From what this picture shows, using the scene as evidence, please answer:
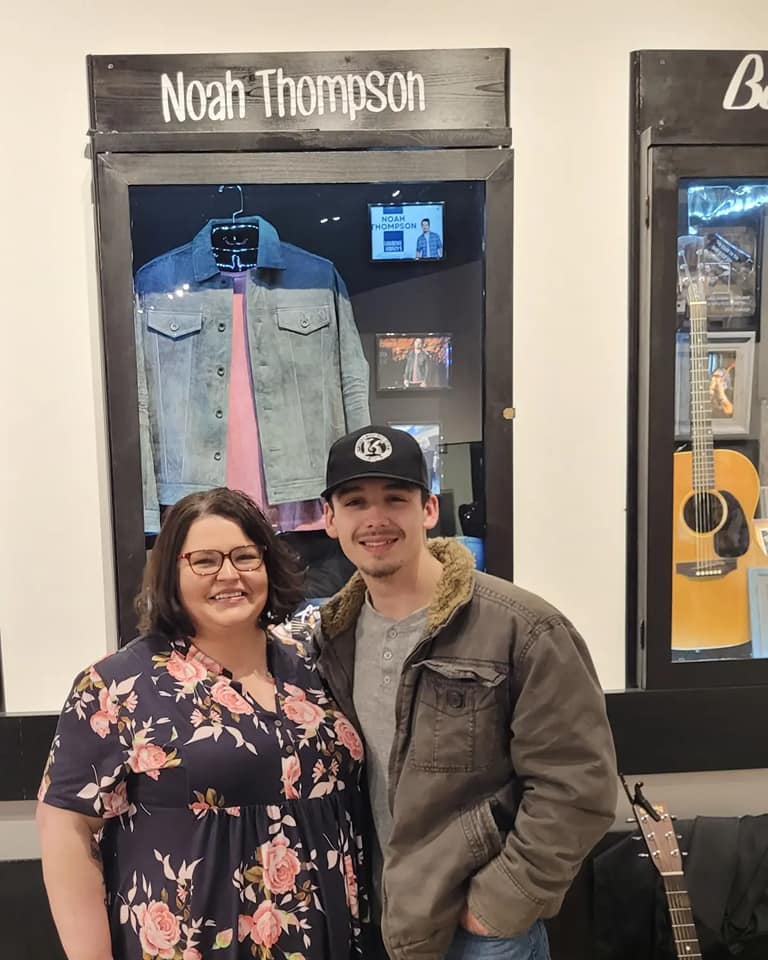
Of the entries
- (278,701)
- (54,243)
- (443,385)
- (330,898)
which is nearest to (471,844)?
(330,898)

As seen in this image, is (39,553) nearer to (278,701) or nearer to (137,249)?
(137,249)

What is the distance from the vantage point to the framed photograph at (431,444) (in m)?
2.08

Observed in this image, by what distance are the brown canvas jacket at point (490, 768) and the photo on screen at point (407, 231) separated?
1071mm

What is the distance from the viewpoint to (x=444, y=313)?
2055mm

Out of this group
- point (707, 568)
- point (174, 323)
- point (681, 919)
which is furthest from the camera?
point (707, 568)

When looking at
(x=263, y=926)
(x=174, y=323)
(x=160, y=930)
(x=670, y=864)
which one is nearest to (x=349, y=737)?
(x=263, y=926)

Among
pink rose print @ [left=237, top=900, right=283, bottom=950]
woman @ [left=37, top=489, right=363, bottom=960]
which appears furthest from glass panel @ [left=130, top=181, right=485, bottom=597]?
pink rose print @ [left=237, top=900, right=283, bottom=950]

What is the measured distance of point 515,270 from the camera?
1.99 m

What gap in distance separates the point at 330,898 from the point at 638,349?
148 cm

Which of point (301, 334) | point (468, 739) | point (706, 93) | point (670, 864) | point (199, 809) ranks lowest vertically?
point (670, 864)

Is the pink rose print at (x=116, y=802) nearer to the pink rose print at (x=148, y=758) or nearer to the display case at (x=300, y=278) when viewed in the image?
the pink rose print at (x=148, y=758)

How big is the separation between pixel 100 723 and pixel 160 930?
353 millimetres

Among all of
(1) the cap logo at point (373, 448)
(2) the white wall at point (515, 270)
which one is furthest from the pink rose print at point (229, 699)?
(2) the white wall at point (515, 270)

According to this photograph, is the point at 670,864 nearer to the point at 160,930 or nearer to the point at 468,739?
the point at 468,739
